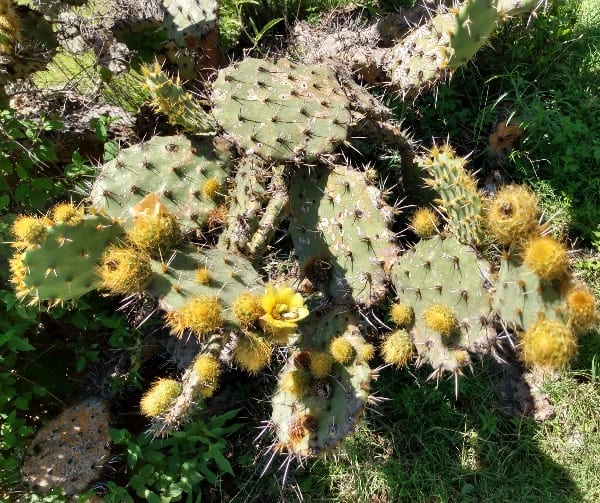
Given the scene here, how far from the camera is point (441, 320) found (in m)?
1.94

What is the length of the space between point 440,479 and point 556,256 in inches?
60.4

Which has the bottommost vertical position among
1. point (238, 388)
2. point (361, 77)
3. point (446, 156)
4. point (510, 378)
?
point (238, 388)

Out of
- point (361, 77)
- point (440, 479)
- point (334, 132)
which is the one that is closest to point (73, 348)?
point (334, 132)

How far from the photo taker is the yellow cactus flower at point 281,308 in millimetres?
1792

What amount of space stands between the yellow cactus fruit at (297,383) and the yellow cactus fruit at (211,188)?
0.90 meters

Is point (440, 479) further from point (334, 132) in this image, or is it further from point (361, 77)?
point (361, 77)

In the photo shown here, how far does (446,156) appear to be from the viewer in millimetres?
1904

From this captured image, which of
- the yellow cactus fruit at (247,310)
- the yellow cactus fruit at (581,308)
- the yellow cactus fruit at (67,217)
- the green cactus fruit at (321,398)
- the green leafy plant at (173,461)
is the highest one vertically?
the yellow cactus fruit at (581,308)

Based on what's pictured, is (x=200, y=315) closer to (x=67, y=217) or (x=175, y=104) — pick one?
(x=67, y=217)

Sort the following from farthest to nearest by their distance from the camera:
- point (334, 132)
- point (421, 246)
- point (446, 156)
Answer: point (334, 132)
point (421, 246)
point (446, 156)

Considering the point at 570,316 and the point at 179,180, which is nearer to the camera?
the point at 570,316

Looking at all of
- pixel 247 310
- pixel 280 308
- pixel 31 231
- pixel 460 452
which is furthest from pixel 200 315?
pixel 460 452

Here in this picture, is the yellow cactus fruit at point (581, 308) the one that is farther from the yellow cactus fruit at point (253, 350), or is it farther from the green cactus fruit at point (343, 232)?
the yellow cactus fruit at point (253, 350)

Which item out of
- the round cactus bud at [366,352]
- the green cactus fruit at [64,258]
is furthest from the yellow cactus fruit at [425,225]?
the green cactus fruit at [64,258]
